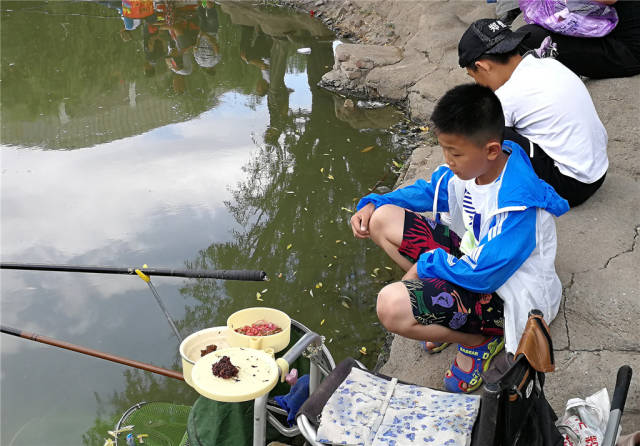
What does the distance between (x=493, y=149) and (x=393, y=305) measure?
0.67 meters

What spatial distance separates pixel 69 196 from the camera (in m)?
4.87

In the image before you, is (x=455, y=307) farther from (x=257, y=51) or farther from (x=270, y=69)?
(x=257, y=51)

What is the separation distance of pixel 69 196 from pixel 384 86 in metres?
3.38

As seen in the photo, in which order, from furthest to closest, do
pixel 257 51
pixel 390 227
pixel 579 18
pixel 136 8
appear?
pixel 136 8 → pixel 257 51 → pixel 579 18 → pixel 390 227

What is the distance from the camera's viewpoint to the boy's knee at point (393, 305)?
7.63ft

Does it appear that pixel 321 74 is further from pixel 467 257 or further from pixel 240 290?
pixel 467 257

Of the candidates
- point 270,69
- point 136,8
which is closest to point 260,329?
point 270,69

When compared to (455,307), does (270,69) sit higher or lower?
lower

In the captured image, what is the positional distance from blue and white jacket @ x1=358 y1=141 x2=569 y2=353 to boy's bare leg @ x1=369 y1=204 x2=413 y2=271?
14.8 inches

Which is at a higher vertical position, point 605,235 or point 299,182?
point 605,235

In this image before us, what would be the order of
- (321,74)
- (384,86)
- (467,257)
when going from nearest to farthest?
(467,257)
(384,86)
(321,74)

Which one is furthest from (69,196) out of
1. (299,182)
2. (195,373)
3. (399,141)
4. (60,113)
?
(195,373)

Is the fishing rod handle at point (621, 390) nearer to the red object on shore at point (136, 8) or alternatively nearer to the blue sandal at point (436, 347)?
the blue sandal at point (436, 347)

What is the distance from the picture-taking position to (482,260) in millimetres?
2193
